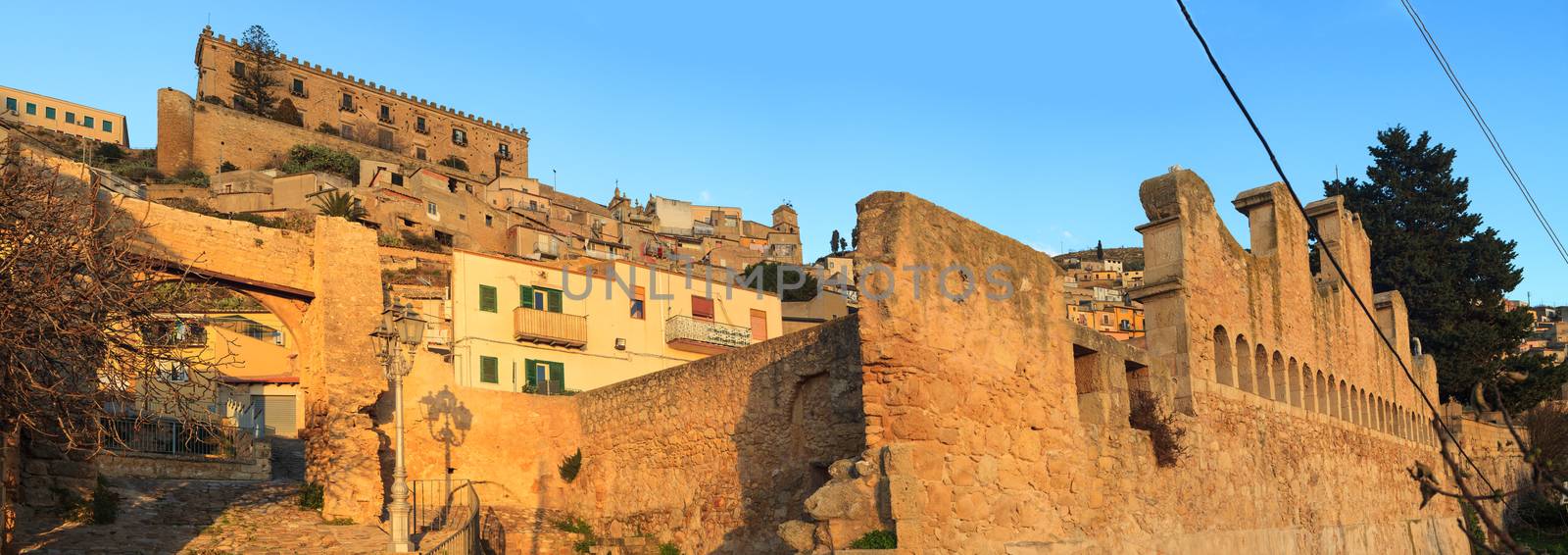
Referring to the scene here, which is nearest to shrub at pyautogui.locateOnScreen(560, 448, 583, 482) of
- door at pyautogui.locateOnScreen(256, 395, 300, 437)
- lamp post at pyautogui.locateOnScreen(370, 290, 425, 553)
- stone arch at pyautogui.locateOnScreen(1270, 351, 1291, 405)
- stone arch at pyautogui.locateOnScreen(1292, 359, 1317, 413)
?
lamp post at pyautogui.locateOnScreen(370, 290, 425, 553)

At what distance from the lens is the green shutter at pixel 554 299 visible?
31078mm

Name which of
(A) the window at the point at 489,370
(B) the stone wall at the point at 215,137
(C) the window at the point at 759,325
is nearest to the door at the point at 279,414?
(A) the window at the point at 489,370

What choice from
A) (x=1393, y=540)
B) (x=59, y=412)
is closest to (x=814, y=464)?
(x=59, y=412)

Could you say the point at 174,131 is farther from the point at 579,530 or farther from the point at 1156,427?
the point at 1156,427

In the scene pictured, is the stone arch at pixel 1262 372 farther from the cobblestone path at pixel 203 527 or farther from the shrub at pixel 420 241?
the shrub at pixel 420 241

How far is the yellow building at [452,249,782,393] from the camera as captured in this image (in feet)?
96.3

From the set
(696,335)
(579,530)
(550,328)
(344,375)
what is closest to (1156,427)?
(579,530)

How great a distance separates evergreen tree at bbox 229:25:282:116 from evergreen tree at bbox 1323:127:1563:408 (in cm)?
6975

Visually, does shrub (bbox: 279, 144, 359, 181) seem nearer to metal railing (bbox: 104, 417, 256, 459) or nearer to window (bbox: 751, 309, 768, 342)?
window (bbox: 751, 309, 768, 342)

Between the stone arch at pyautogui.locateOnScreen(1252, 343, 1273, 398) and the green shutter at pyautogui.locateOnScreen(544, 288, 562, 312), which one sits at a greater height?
the green shutter at pyautogui.locateOnScreen(544, 288, 562, 312)

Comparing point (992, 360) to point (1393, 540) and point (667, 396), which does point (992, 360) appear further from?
point (1393, 540)

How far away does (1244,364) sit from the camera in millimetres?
18266

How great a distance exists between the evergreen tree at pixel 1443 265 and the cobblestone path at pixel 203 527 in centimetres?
3218

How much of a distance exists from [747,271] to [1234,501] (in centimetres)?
5522
